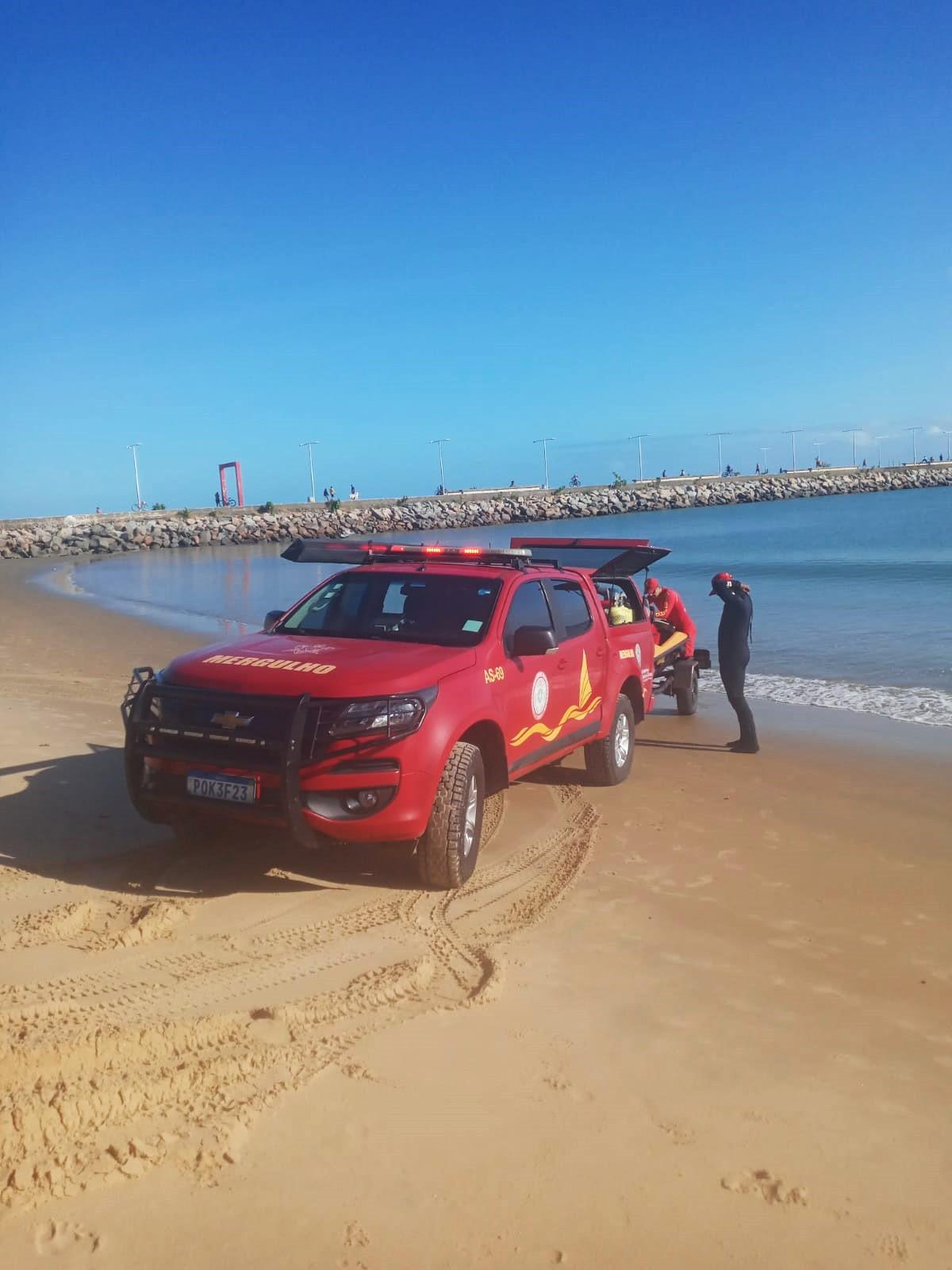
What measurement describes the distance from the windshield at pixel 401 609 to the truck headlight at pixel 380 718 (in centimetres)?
95

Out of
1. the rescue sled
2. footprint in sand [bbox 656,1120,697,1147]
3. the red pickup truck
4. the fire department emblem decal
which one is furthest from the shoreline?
footprint in sand [bbox 656,1120,697,1147]

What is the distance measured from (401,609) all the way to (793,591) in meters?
24.4

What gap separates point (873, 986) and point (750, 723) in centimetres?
527

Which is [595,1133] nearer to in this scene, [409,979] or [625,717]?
[409,979]

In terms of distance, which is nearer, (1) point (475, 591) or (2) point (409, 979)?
(2) point (409, 979)

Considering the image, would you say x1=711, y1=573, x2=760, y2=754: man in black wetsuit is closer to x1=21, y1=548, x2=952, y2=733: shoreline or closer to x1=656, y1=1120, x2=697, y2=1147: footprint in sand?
x1=21, y1=548, x2=952, y2=733: shoreline

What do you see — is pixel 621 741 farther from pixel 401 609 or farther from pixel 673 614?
pixel 673 614

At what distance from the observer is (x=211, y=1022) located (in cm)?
404

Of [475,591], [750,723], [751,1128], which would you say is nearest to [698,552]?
[750,723]

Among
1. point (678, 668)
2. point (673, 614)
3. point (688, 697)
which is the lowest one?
point (688, 697)

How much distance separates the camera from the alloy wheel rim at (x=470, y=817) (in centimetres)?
582

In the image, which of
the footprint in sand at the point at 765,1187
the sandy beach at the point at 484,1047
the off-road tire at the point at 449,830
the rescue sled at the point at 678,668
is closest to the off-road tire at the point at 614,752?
the sandy beach at the point at 484,1047

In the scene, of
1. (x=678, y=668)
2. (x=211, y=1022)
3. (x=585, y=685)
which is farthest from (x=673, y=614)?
(x=211, y=1022)

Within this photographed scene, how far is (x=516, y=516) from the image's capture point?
267 ft
